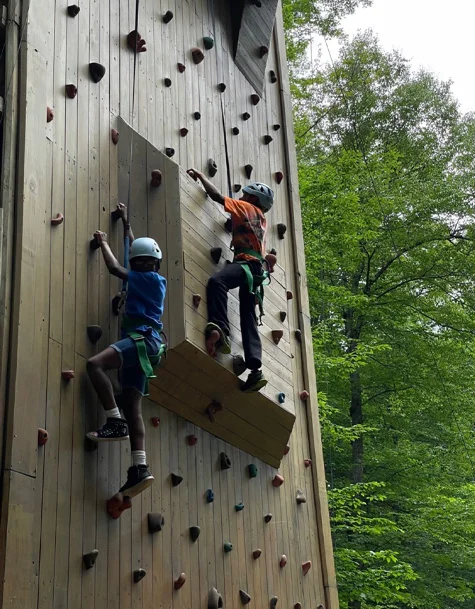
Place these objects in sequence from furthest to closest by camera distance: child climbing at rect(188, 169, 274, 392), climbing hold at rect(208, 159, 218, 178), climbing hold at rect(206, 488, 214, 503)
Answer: climbing hold at rect(208, 159, 218, 178)
climbing hold at rect(206, 488, 214, 503)
child climbing at rect(188, 169, 274, 392)

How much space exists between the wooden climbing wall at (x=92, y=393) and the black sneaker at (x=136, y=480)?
16 centimetres

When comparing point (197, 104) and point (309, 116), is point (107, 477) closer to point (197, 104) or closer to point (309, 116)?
point (197, 104)

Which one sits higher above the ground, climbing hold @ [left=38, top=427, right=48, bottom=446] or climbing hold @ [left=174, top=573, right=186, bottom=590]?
climbing hold @ [left=38, top=427, right=48, bottom=446]

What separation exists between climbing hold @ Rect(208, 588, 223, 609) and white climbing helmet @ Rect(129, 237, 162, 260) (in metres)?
1.98

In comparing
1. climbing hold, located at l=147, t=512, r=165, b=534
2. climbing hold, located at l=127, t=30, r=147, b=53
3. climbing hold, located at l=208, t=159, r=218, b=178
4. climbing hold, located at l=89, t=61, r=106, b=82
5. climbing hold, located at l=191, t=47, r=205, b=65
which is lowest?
climbing hold, located at l=147, t=512, r=165, b=534

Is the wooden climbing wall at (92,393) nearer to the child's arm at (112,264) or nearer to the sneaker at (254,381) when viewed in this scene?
the child's arm at (112,264)

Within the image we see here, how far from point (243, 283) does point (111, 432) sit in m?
1.62

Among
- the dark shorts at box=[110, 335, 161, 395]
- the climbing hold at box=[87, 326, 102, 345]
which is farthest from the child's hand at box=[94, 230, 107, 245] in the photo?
the dark shorts at box=[110, 335, 161, 395]

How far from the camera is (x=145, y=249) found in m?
4.38

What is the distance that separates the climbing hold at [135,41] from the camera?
17.7 ft

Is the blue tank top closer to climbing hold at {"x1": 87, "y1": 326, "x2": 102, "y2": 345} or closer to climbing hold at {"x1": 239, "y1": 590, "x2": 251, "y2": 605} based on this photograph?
climbing hold at {"x1": 87, "y1": 326, "x2": 102, "y2": 345}

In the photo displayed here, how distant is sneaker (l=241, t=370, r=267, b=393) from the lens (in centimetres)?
516

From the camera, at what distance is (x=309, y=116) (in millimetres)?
15648

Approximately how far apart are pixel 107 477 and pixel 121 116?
2230 mm
